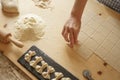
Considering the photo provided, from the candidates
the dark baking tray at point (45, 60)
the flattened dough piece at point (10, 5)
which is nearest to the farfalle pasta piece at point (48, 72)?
the dark baking tray at point (45, 60)

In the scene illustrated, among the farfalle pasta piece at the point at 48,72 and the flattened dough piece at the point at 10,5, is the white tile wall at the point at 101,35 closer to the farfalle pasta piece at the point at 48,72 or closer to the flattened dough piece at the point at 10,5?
the farfalle pasta piece at the point at 48,72

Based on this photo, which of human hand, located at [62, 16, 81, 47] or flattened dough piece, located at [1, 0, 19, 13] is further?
flattened dough piece, located at [1, 0, 19, 13]

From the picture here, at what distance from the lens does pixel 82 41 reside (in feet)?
2.87

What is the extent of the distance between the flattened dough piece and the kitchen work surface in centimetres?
2

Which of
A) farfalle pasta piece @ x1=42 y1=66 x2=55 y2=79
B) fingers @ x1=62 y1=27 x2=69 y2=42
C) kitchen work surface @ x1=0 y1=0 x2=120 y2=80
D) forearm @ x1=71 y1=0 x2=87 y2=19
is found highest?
forearm @ x1=71 y1=0 x2=87 y2=19

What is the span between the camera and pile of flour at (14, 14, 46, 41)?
0.86 m

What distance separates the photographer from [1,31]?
0.84 meters

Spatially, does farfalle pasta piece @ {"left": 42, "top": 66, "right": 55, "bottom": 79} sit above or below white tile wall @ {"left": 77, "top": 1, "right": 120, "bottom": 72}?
below

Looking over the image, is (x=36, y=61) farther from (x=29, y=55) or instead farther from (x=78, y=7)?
(x=78, y=7)

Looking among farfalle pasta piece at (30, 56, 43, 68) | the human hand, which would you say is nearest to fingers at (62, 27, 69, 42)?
the human hand

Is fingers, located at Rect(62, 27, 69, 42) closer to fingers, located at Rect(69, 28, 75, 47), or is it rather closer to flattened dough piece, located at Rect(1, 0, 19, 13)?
fingers, located at Rect(69, 28, 75, 47)

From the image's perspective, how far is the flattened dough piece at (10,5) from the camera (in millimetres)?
910

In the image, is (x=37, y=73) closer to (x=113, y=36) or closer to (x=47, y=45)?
(x=47, y=45)

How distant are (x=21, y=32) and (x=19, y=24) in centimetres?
4
